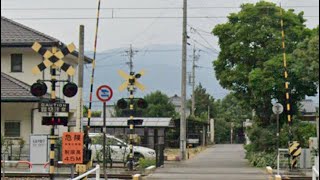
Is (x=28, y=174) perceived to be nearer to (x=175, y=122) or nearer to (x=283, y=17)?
(x=283, y=17)

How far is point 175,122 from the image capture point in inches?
1731

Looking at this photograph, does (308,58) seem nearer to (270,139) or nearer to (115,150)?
(270,139)

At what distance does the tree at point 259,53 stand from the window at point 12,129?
954 centimetres

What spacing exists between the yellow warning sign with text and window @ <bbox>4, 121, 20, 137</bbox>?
14.6 metres

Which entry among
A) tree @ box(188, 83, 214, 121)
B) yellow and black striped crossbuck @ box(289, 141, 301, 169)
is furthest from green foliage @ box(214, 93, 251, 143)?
yellow and black striped crossbuck @ box(289, 141, 301, 169)

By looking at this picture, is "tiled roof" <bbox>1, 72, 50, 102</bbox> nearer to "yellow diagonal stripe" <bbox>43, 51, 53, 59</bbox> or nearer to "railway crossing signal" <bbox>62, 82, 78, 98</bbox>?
"yellow diagonal stripe" <bbox>43, 51, 53, 59</bbox>

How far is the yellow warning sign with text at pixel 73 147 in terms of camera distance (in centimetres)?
1276

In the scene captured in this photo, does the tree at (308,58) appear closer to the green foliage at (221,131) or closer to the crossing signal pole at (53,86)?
the crossing signal pole at (53,86)

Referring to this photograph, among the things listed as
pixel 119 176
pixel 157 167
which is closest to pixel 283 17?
pixel 157 167

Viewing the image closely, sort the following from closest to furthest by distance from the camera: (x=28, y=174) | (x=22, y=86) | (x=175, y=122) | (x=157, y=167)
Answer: (x=28, y=174)
(x=157, y=167)
(x=22, y=86)
(x=175, y=122)

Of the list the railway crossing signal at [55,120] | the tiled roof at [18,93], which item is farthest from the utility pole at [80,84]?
the tiled roof at [18,93]

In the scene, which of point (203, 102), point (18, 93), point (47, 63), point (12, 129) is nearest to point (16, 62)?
point (18, 93)

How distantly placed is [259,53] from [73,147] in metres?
14.8

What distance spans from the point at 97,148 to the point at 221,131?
5094 cm
